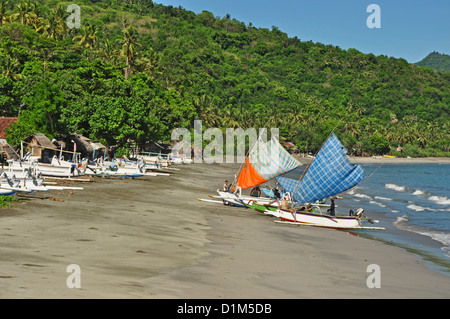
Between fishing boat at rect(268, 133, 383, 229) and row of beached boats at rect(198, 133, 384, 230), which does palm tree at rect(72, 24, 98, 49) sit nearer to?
row of beached boats at rect(198, 133, 384, 230)

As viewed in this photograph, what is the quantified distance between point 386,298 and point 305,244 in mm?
8501

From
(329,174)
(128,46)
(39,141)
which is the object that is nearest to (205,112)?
(128,46)

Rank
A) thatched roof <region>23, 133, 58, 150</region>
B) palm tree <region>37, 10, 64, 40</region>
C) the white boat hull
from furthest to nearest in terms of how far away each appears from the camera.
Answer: palm tree <region>37, 10, 64, 40</region>, thatched roof <region>23, 133, 58, 150</region>, the white boat hull

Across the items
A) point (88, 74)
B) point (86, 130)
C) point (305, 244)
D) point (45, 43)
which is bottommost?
point (305, 244)

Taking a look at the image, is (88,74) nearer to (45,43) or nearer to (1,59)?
(1,59)

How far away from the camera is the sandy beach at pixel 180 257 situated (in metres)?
11.7

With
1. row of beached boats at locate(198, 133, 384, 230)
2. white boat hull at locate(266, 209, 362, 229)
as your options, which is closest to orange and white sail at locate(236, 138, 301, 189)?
row of beached boats at locate(198, 133, 384, 230)

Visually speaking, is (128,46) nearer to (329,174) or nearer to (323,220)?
(329,174)

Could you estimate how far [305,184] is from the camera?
105 ft

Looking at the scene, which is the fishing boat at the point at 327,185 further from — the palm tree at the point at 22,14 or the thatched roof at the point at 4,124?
the palm tree at the point at 22,14

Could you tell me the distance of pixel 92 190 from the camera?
32.4 m

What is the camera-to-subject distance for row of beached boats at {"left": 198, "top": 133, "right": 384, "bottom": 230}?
28.8m

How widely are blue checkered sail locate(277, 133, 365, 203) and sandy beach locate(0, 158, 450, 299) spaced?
14.6 feet
